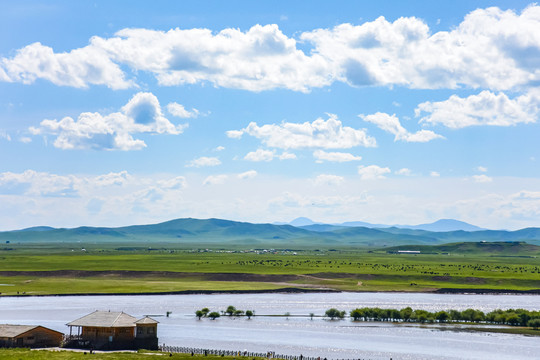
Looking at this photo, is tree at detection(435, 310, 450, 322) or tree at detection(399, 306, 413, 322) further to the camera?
tree at detection(399, 306, 413, 322)

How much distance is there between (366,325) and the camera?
107812 millimetres

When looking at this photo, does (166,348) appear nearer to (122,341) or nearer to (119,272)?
(122,341)

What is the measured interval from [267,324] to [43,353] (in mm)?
40387

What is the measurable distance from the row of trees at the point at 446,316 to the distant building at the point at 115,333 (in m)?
42.6

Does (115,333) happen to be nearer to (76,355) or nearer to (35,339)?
(76,355)

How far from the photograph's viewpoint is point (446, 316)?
364 feet

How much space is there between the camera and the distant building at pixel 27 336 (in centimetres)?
7788

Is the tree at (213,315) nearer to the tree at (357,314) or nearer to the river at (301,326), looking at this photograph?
the river at (301,326)

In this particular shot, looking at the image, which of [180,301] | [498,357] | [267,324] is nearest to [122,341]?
[267,324]

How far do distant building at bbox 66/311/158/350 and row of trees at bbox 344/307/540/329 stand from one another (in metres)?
42.6

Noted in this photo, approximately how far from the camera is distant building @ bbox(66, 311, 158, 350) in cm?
8019

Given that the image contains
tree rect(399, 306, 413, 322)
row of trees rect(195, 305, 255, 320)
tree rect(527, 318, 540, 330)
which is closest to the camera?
tree rect(527, 318, 540, 330)

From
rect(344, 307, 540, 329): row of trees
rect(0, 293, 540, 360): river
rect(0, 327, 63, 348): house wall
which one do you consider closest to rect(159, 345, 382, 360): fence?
rect(0, 293, 540, 360): river

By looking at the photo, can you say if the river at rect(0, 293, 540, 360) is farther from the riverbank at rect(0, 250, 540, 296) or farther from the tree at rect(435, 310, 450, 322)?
the riverbank at rect(0, 250, 540, 296)
